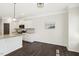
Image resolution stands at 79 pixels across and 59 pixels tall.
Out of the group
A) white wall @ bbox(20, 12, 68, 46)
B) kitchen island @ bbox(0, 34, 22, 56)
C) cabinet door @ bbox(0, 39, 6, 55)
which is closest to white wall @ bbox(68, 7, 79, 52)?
white wall @ bbox(20, 12, 68, 46)

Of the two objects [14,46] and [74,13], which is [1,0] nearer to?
[14,46]

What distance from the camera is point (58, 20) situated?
17.4 ft

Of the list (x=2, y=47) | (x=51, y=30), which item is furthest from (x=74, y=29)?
(x=2, y=47)

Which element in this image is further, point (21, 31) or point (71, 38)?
point (21, 31)

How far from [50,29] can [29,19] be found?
6.85 feet

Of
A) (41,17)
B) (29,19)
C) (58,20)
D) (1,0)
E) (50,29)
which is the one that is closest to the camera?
(1,0)

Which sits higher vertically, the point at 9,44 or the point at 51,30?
the point at 51,30

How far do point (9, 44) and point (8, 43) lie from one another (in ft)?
0.29

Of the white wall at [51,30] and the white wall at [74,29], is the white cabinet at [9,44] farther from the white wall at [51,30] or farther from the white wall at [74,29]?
the white wall at [74,29]

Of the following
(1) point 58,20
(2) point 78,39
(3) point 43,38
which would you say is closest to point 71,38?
(2) point 78,39

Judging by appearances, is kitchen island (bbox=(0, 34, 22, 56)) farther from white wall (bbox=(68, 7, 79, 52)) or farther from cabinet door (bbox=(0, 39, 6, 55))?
white wall (bbox=(68, 7, 79, 52))

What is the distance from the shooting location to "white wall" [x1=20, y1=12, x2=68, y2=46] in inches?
199

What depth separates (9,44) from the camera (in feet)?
12.3

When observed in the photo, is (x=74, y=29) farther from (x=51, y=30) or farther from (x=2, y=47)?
(x=2, y=47)
